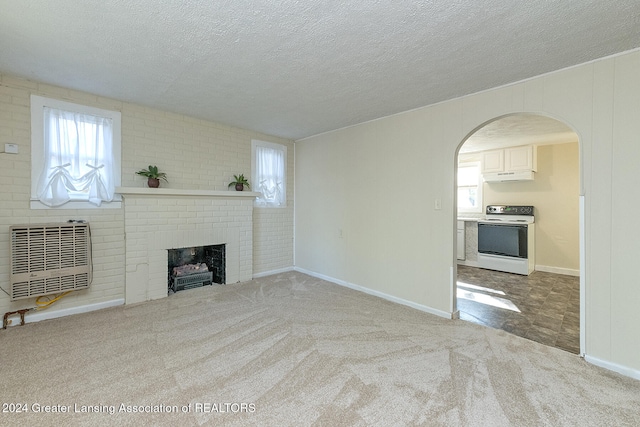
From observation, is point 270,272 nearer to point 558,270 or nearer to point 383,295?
point 383,295

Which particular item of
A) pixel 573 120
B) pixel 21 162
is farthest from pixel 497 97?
pixel 21 162

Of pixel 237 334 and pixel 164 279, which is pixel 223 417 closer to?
pixel 237 334

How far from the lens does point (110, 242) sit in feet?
10.8

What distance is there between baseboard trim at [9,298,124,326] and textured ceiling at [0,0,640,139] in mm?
2434

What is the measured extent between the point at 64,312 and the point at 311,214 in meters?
3.42

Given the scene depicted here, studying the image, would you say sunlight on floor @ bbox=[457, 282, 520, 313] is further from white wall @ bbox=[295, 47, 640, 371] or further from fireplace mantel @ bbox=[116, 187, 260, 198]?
fireplace mantel @ bbox=[116, 187, 260, 198]

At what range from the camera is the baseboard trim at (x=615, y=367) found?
2023mm

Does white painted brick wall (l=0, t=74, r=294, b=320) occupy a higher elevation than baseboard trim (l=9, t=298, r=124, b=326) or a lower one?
higher

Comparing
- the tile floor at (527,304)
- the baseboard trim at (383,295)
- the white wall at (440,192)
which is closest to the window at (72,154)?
the white wall at (440,192)

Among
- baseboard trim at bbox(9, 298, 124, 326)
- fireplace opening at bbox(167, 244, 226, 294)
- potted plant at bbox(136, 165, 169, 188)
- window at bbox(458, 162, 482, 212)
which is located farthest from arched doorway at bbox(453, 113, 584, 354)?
baseboard trim at bbox(9, 298, 124, 326)

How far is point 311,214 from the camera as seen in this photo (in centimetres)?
485

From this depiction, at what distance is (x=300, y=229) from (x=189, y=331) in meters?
2.72

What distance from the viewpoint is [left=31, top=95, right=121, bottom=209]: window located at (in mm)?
2859

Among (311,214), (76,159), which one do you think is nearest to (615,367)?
(311,214)
